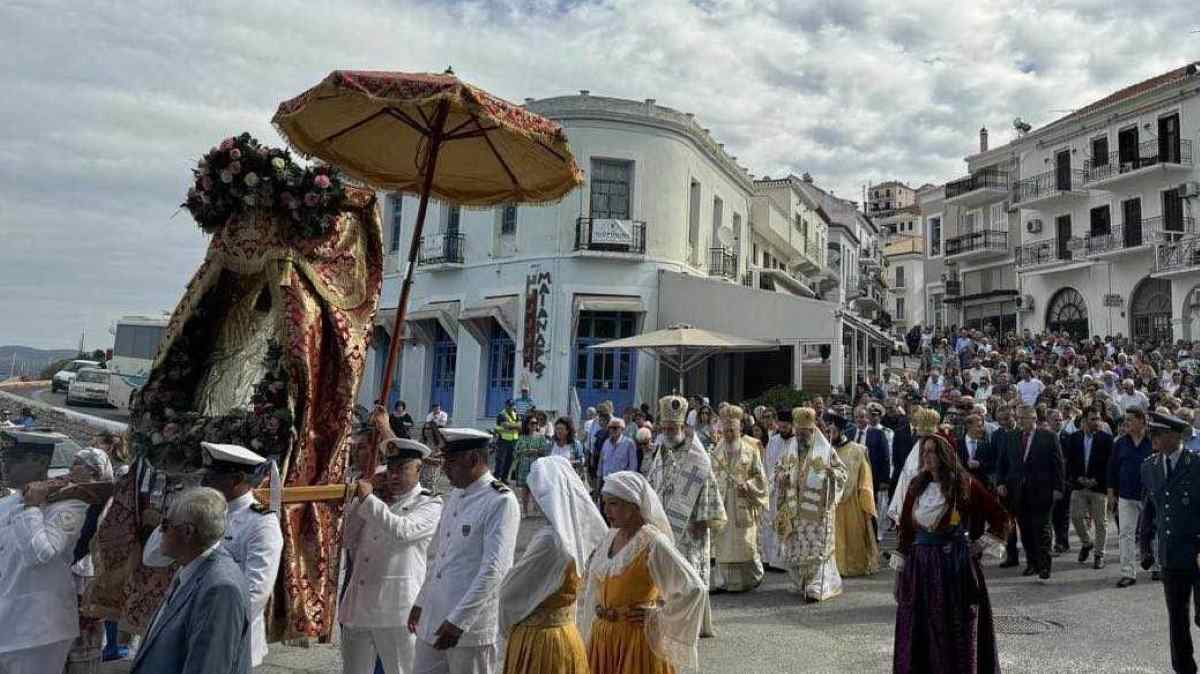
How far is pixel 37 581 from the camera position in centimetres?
447

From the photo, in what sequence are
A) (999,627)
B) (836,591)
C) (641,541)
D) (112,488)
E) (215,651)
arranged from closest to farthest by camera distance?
(215,651)
(641,541)
(112,488)
(999,627)
(836,591)

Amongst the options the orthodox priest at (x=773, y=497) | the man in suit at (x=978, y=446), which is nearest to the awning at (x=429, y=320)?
the orthodox priest at (x=773, y=497)

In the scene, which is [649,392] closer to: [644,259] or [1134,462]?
[644,259]

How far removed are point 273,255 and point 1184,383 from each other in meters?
20.3

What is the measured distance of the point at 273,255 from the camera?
16.4 feet

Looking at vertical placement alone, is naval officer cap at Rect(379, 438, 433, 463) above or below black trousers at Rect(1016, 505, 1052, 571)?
above

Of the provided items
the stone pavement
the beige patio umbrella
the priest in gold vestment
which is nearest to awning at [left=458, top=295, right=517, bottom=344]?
the beige patio umbrella

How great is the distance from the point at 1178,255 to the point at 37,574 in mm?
34670

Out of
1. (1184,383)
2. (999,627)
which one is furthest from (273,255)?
(1184,383)

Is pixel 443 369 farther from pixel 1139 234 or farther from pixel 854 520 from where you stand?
pixel 1139 234

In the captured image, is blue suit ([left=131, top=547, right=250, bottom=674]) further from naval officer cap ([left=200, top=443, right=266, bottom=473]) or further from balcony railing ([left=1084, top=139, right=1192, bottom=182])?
balcony railing ([left=1084, top=139, right=1192, bottom=182])

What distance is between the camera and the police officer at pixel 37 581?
4.38 meters

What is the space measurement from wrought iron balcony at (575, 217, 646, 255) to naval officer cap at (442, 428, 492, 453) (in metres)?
18.2

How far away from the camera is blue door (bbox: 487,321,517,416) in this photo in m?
23.2
